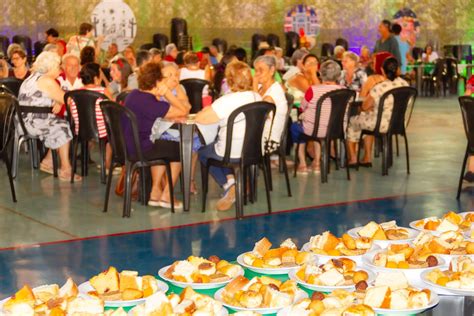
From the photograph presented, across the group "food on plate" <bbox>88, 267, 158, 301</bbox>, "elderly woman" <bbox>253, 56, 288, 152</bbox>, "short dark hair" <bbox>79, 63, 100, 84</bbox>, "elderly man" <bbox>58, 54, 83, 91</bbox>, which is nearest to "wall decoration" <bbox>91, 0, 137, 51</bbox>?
"elderly man" <bbox>58, 54, 83, 91</bbox>

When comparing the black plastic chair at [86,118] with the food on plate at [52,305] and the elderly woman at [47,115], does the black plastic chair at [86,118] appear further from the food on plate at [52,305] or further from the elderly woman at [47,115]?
the food on plate at [52,305]

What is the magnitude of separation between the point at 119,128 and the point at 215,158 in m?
0.75

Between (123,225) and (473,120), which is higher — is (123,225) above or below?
below

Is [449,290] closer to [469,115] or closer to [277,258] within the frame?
[277,258]

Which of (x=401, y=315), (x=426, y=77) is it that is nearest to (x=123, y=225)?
(x=401, y=315)

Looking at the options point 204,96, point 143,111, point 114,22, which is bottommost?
point 204,96

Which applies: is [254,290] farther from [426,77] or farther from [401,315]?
[426,77]

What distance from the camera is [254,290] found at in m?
2.36

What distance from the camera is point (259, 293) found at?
7.66ft

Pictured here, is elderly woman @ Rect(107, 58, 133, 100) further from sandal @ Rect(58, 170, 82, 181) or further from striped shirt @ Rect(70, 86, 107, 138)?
sandal @ Rect(58, 170, 82, 181)

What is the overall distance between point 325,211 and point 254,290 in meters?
4.84

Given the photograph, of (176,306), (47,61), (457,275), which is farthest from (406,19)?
(176,306)

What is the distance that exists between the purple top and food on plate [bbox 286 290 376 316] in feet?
15.6

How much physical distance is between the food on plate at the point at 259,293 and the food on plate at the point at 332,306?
0.05 metres
